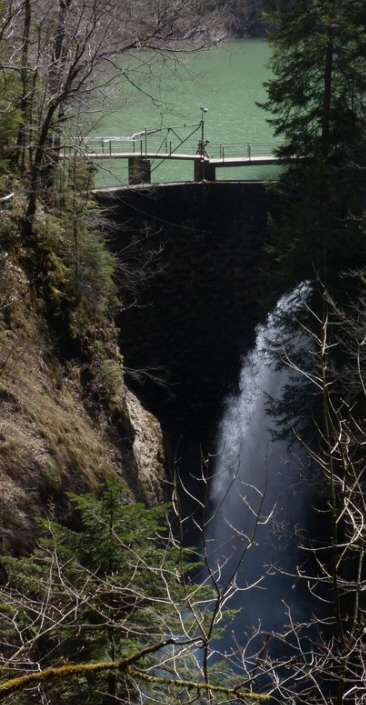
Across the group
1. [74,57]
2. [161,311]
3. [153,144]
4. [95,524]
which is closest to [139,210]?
[161,311]

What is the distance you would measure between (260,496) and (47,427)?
7.62m

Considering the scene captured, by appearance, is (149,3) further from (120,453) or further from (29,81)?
(120,453)

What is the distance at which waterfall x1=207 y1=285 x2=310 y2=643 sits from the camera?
14.8 m

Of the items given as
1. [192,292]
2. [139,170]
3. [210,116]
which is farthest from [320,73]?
[210,116]

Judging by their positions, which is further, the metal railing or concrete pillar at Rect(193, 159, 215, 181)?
the metal railing

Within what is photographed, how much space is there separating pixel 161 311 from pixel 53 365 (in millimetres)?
7526

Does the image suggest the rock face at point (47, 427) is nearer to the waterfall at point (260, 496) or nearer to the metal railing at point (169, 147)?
the waterfall at point (260, 496)

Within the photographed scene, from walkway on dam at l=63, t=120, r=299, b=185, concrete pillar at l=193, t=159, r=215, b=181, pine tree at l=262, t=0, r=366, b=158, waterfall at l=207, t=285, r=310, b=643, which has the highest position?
pine tree at l=262, t=0, r=366, b=158

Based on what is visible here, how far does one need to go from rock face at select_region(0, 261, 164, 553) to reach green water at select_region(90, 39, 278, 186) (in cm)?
740

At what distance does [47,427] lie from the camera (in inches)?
424

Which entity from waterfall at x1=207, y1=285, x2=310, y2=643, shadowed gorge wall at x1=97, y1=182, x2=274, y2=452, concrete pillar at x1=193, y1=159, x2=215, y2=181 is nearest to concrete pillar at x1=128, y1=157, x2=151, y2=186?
shadowed gorge wall at x1=97, y1=182, x2=274, y2=452

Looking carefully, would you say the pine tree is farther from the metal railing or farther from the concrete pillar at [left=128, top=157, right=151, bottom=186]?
the concrete pillar at [left=128, top=157, right=151, bottom=186]

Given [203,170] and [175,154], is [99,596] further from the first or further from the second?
[175,154]

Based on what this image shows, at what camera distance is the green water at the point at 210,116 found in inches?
891
